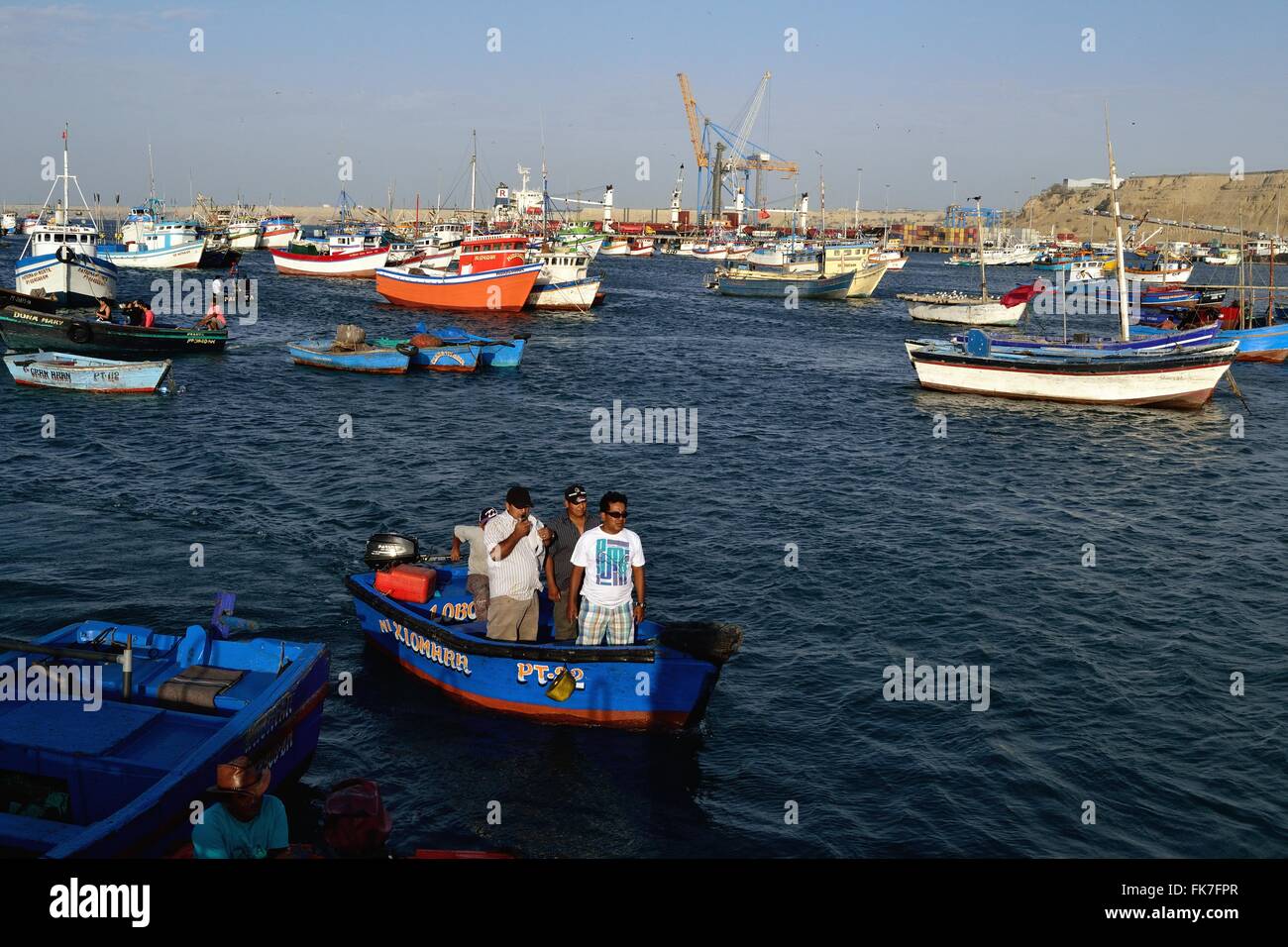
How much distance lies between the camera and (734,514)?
21.8 metres

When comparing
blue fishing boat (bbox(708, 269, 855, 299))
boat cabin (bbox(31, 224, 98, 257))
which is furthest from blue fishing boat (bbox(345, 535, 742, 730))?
boat cabin (bbox(31, 224, 98, 257))

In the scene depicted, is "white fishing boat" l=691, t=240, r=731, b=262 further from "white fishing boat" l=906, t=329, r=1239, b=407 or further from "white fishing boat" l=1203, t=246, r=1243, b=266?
"white fishing boat" l=906, t=329, r=1239, b=407

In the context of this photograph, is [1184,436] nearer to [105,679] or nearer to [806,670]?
[806,670]

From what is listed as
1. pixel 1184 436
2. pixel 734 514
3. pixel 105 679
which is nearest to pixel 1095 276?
pixel 1184 436

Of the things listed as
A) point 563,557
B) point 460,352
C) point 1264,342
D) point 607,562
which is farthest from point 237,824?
point 1264,342

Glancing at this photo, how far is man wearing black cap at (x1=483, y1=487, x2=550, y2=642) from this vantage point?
437 inches

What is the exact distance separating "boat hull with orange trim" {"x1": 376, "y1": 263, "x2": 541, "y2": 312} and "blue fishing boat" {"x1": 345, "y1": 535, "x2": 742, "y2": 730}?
48.1 m

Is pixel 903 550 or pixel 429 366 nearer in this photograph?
pixel 903 550

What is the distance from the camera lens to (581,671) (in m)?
11.4

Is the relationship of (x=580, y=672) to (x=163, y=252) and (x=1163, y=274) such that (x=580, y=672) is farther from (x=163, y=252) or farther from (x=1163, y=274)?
(x=1163, y=274)

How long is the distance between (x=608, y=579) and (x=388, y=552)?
4298 mm

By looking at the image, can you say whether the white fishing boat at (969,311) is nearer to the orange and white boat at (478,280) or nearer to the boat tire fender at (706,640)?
the orange and white boat at (478,280)

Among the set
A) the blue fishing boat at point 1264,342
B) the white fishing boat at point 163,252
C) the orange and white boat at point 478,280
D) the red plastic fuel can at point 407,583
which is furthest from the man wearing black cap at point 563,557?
the white fishing boat at point 163,252
